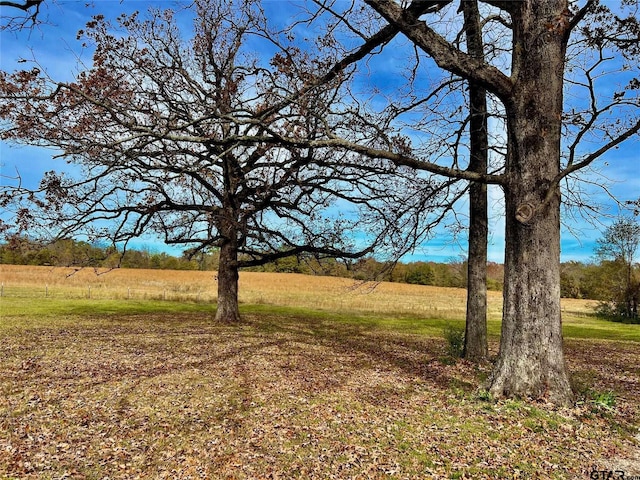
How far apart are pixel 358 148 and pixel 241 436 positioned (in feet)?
14.9

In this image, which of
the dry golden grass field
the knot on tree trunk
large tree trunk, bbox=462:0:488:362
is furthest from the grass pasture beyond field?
the dry golden grass field

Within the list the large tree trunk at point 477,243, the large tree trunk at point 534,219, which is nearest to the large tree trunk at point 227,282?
A: the large tree trunk at point 477,243

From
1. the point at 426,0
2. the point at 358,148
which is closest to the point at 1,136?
the point at 358,148

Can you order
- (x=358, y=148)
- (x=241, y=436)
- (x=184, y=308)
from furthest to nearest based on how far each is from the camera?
(x=184, y=308), (x=358, y=148), (x=241, y=436)

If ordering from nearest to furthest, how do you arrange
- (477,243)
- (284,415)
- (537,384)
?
(284,415) → (537,384) → (477,243)

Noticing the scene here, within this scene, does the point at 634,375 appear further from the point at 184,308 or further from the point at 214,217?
the point at 184,308

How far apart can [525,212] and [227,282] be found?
12.0 metres

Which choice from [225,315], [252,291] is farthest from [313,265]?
[252,291]

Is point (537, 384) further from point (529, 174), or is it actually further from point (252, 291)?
point (252, 291)

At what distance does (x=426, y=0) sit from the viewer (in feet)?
20.5

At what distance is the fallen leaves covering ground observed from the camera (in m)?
4.49

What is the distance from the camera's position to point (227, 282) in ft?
52.4

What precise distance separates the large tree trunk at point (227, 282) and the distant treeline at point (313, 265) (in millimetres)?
1513

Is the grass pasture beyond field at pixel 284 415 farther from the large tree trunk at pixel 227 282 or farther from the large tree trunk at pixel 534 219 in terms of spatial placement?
the large tree trunk at pixel 227 282
